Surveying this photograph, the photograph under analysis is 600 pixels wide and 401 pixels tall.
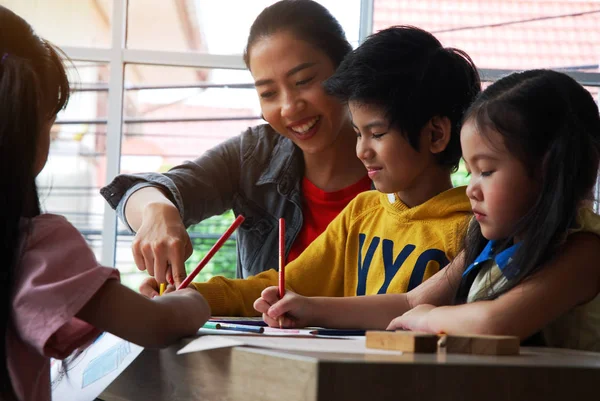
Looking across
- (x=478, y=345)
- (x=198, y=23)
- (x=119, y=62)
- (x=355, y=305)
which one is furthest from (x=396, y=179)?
(x=198, y=23)

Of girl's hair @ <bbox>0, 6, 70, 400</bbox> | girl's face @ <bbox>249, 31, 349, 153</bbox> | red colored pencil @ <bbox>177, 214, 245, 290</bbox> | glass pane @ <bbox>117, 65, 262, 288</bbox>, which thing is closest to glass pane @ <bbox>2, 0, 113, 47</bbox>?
glass pane @ <bbox>117, 65, 262, 288</bbox>

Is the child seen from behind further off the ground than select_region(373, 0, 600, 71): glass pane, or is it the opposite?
select_region(373, 0, 600, 71): glass pane

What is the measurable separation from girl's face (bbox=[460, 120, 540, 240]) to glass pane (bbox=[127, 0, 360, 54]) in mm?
2097

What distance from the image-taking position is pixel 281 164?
1.71 m

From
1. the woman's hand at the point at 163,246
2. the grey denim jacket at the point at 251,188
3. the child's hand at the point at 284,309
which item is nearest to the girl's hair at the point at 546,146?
the child's hand at the point at 284,309

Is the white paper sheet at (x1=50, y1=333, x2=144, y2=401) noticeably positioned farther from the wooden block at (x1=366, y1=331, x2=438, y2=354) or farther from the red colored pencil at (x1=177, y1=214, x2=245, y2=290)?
the wooden block at (x1=366, y1=331, x2=438, y2=354)

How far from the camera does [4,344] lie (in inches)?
27.5

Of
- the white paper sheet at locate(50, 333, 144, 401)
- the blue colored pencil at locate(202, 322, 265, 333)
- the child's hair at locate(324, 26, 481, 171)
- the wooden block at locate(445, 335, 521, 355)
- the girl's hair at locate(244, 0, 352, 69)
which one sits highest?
the girl's hair at locate(244, 0, 352, 69)

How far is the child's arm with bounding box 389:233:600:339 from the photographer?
0.81 meters

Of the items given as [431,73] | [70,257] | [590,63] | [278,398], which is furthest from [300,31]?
[590,63]

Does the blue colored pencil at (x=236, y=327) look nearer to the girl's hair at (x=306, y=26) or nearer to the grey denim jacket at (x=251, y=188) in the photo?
the grey denim jacket at (x=251, y=188)

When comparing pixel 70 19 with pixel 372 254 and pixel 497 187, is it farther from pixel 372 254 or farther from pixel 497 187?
pixel 497 187

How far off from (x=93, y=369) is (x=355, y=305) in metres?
0.35

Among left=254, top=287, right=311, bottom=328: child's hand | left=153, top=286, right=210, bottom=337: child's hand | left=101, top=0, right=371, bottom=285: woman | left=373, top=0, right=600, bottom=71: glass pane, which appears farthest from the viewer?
left=373, top=0, right=600, bottom=71: glass pane
